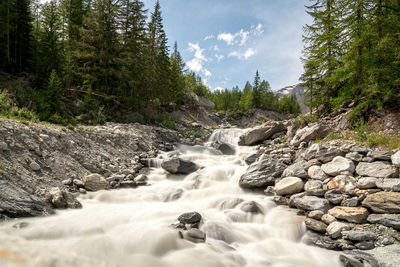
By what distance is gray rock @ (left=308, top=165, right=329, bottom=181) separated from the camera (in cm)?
777

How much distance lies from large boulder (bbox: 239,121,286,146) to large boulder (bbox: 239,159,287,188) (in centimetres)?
791

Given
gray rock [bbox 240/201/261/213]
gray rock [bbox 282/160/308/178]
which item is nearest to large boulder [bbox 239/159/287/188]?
gray rock [bbox 282/160/308/178]

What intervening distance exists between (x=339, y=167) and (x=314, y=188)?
135 centimetres

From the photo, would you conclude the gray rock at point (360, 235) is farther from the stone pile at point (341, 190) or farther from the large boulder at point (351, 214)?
the large boulder at point (351, 214)

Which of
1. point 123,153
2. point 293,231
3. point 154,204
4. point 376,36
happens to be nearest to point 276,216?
point 293,231

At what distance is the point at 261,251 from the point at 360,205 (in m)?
3.59

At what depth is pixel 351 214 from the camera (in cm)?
580

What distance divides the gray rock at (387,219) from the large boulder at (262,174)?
391 centimetres

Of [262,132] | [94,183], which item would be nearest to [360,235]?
[94,183]

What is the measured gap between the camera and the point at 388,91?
9.14 m

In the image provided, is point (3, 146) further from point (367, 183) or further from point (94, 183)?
point (367, 183)

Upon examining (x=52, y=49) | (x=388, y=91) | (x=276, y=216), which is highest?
(x=52, y=49)

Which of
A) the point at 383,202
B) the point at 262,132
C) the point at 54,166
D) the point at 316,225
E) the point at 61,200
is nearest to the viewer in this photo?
the point at 383,202

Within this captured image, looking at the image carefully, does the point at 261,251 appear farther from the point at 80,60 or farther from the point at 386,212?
the point at 80,60
